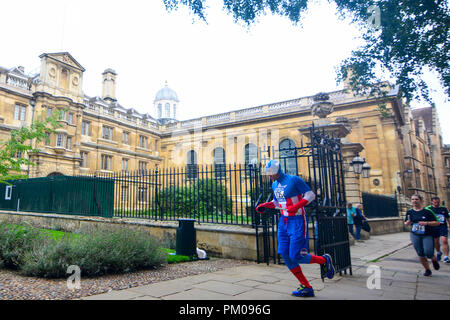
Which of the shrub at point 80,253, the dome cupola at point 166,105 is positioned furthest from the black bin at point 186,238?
the dome cupola at point 166,105

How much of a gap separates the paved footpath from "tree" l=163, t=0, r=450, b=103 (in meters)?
5.06

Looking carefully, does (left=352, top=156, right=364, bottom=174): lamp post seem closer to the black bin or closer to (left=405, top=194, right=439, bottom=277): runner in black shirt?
(left=405, top=194, right=439, bottom=277): runner in black shirt

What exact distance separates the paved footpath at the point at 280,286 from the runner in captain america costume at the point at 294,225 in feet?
1.10

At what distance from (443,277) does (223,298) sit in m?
4.82

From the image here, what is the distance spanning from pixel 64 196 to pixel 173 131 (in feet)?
88.8

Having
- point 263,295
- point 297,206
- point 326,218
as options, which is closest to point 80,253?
point 263,295

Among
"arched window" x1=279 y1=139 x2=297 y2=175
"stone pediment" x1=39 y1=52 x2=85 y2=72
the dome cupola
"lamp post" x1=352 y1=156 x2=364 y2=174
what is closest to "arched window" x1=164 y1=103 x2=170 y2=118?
the dome cupola

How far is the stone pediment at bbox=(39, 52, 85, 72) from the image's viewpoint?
26.9 metres

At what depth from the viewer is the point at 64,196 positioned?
39.0ft

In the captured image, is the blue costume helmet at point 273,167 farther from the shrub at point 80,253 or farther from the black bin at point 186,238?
the black bin at point 186,238

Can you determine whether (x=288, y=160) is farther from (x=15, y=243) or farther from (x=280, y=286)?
(x=15, y=243)

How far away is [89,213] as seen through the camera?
10.9 metres

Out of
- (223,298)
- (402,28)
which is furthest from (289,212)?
(402,28)
